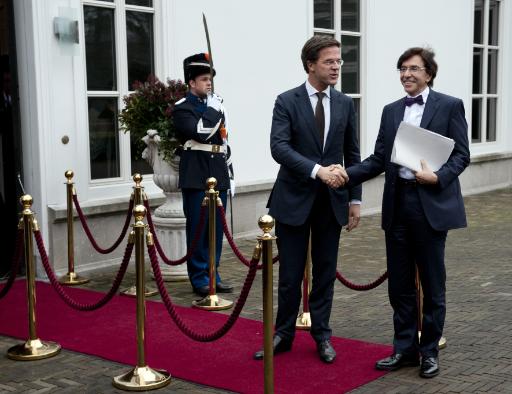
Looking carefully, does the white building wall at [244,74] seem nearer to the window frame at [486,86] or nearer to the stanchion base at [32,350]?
the window frame at [486,86]

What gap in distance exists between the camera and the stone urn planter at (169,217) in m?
6.97

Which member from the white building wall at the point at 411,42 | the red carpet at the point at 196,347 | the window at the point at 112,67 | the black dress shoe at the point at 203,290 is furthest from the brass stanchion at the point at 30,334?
the white building wall at the point at 411,42

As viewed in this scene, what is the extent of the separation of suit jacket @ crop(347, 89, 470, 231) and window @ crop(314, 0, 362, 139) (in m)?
6.35

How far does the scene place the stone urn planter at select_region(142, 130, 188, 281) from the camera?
22.9 feet

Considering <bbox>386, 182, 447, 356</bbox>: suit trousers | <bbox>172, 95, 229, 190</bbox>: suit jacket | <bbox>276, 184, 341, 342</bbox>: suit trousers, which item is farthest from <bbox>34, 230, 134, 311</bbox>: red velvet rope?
<bbox>386, 182, 447, 356</bbox>: suit trousers

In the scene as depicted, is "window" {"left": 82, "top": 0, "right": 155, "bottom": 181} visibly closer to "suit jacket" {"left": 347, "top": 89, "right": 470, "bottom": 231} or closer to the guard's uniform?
the guard's uniform

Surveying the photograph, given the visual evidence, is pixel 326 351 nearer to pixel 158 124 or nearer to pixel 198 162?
pixel 198 162

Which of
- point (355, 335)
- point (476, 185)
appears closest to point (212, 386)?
point (355, 335)

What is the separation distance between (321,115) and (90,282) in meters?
3.36

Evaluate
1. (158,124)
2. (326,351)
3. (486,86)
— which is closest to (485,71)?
(486,86)

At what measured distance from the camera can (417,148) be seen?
4.29 meters

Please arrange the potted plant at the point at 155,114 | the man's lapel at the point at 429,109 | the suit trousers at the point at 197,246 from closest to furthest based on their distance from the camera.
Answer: the man's lapel at the point at 429,109
the suit trousers at the point at 197,246
the potted plant at the point at 155,114

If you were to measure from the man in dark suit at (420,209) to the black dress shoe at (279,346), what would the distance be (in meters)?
0.61

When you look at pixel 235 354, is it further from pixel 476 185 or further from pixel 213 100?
pixel 476 185
